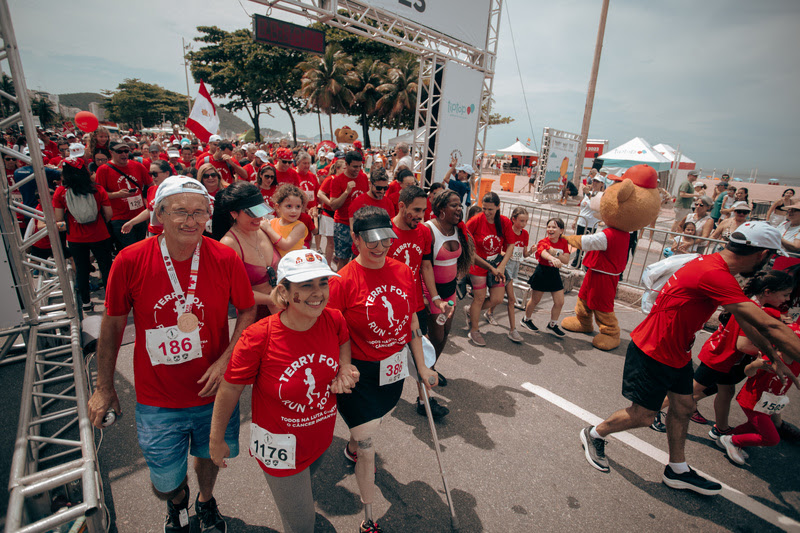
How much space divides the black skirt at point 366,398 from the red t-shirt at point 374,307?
76mm

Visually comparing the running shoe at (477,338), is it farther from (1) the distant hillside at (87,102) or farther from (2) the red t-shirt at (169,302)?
(1) the distant hillside at (87,102)

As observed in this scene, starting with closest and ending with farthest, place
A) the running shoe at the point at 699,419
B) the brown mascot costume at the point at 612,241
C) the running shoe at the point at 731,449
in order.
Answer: the running shoe at the point at 731,449, the running shoe at the point at 699,419, the brown mascot costume at the point at 612,241

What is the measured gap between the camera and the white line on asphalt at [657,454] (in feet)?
8.84

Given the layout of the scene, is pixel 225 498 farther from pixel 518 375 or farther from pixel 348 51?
pixel 348 51

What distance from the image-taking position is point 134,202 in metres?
5.51

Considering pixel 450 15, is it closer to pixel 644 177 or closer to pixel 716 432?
pixel 644 177

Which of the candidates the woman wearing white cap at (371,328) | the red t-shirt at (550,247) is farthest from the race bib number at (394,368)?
the red t-shirt at (550,247)

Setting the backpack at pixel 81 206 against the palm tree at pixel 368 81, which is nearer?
the backpack at pixel 81 206

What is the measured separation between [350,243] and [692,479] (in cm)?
453

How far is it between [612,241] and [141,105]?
89.2 metres

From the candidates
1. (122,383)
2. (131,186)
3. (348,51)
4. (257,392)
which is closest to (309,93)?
(348,51)

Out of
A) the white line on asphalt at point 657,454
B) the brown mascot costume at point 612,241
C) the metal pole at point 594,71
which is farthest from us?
the metal pole at point 594,71

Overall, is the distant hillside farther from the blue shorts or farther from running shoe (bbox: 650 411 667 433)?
running shoe (bbox: 650 411 667 433)

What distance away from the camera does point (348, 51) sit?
32.4 m
